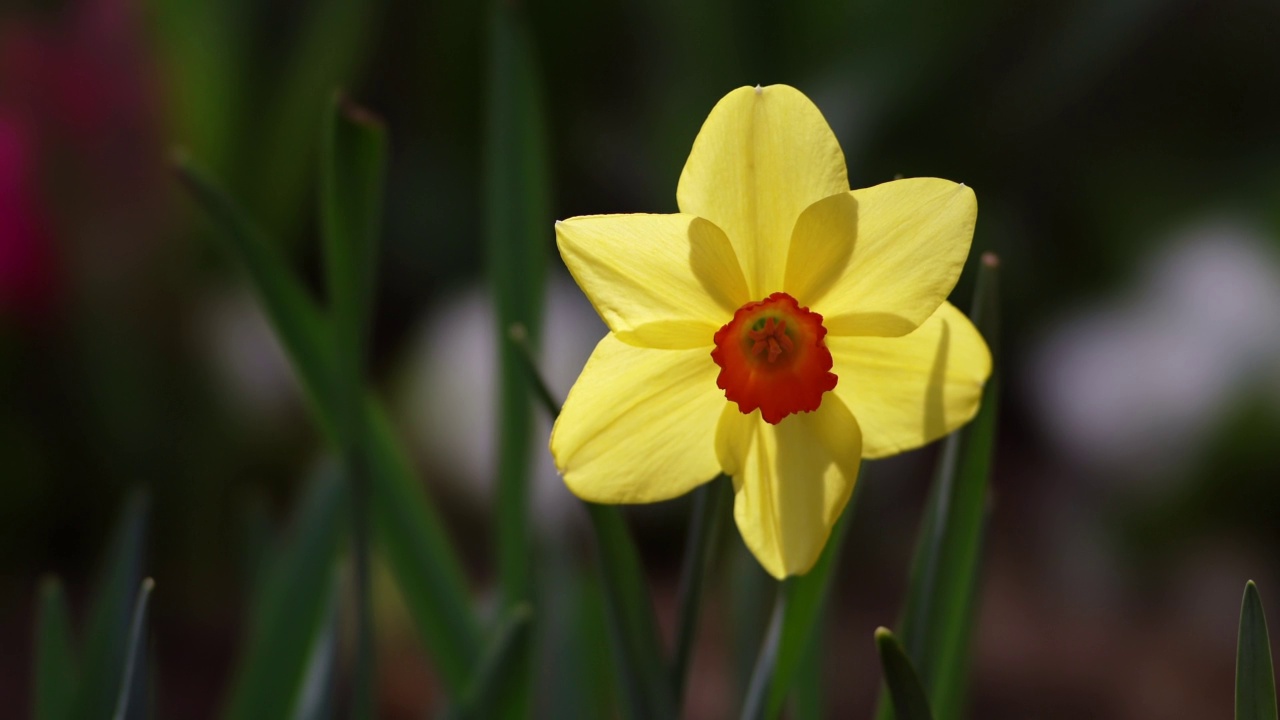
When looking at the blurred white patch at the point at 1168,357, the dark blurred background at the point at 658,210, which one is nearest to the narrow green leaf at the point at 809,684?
the dark blurred background at the point at 658,210

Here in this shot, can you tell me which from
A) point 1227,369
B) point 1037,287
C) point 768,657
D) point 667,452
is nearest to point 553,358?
point 1037,287

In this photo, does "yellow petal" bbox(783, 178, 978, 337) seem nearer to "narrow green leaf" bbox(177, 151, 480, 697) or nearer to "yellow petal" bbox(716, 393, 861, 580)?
"yellow petal" bbox(716, 393, 861, 580)

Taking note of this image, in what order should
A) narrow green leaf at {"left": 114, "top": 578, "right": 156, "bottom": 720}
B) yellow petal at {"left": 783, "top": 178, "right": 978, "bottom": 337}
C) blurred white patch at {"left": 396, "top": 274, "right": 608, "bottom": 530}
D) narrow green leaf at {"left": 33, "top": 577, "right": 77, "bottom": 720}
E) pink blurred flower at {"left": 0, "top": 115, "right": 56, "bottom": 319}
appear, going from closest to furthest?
yellow petal at {"left": 783, "top": 178, "right": 978, "bottom": 337}
narrow green leaf at {"left": 114, "top": 578, "right": 156, "bottom": 720}
narrow green leaf at {"left": 33, "top": 577, "right": 77, "bottom": 720}
pink blurred flower at {"left": 0, "top": 115, "right": 56, "bottom": 319}
blurred white patch at {"left": 396, "top": 274, "right": 608, "bottom": 530}

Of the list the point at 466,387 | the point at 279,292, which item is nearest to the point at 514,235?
the point at 279,292

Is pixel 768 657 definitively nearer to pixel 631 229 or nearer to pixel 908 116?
pixel 631 229

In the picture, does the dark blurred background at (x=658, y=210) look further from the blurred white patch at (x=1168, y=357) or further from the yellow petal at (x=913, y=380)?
the yellow petal at (x=913, y=380)

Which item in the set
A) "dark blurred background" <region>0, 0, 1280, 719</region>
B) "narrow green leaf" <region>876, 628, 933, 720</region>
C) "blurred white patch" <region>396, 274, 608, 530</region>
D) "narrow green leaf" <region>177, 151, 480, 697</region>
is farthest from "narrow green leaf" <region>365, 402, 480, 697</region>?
"blurred white patch" <region>396, 274, 608, 530</region>
